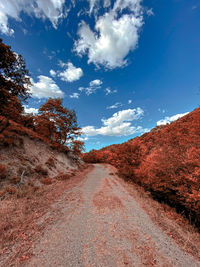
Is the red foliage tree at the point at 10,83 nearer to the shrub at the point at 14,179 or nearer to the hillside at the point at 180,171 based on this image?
the shrub at the point at 14,179

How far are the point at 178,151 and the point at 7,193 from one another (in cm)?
1336

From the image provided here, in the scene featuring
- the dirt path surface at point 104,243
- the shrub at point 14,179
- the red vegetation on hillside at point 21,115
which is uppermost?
the red vegetation on hillside at point 21,115

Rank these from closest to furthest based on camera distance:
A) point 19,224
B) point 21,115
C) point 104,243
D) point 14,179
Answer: point 104,243 < point 19,224 < point 14,179 < point 21,115

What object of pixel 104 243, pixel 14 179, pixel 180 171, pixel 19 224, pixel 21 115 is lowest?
pixel 104 243

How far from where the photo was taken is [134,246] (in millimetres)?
3549

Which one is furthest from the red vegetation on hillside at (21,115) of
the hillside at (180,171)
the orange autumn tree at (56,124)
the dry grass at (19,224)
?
the hillside at (180,171)

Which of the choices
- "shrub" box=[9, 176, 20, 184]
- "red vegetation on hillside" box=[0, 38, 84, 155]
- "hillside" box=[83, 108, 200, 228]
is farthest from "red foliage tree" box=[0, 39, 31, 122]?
"hillside" box=[83, 108, 200, 228]

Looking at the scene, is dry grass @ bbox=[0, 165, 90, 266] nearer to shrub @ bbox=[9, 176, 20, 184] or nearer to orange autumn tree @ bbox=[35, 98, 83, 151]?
shrub @ bbox=[9, 176, 20, 184]

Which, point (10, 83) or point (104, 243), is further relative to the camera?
point (10, 83)

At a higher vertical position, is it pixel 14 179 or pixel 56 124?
pixel 56 124

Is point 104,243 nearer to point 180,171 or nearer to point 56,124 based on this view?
point 180,171

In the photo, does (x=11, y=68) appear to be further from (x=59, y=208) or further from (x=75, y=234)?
(x=75, y=234)

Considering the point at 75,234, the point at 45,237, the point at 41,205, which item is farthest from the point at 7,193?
the point at 75,234

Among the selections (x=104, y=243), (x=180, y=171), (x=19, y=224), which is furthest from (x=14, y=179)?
(x=180, y=171)
